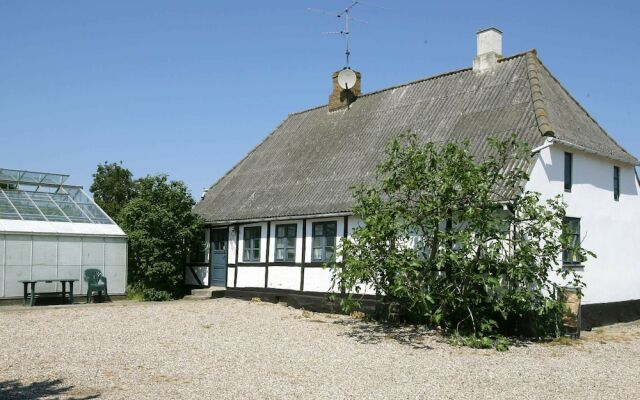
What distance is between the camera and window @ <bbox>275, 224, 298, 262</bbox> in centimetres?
1892

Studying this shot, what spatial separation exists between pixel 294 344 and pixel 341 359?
1673 mm

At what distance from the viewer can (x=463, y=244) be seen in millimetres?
11992

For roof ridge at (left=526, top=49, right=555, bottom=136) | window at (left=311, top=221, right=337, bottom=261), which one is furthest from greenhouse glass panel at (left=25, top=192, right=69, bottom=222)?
roof ridge at (left=526, top=49, right=555, bottom=136)

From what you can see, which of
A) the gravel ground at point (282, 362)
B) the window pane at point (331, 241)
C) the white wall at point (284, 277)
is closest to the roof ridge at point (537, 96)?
the gravel ground at point (282, 362)

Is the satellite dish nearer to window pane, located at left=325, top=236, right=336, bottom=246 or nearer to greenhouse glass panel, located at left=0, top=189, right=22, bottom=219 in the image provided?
window pane, located at left=325, top=236, right=336, bottom=246

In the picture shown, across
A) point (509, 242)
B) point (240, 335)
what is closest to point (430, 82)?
point (509, 242)

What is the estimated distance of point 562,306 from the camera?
40.9 ft

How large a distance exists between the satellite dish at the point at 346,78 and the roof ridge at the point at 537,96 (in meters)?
7.05

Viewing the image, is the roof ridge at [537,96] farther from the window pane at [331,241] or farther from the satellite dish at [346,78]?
the satellite dish at [346,78]

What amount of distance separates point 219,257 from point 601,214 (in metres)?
12.3

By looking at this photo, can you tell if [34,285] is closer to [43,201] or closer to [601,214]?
[43,201]

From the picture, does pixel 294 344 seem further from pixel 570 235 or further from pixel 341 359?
pixel 570 235

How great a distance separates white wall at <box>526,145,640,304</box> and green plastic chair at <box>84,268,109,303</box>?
13.5 metres

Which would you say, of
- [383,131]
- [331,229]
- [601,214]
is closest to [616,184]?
[601,214]
